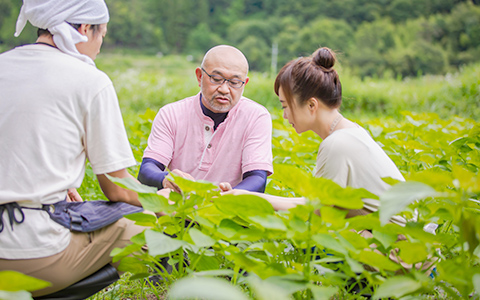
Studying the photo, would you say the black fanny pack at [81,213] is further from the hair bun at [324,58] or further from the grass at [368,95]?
the grass at [368,95]

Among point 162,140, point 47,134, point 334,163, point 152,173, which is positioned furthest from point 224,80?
point 47,134

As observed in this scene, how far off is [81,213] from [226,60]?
3.43 feet

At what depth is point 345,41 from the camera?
1502 inches

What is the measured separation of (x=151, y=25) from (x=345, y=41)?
15.4 metres

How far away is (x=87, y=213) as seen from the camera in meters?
1.46

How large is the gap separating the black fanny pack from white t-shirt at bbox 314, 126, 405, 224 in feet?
2.10

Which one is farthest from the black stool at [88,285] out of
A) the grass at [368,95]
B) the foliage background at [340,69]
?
the grass at [368,95]

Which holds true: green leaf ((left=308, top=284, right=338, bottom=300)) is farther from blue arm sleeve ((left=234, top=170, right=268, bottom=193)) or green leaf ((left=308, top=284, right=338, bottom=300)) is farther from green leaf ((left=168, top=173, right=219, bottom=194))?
blue arm sleeve ((left=234, top=170, right=268, bottom=193))

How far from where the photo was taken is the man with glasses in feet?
7.17

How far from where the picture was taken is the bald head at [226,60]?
2.20 meters

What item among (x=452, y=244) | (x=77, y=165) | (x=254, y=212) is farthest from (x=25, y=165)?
(x=452, y=244)

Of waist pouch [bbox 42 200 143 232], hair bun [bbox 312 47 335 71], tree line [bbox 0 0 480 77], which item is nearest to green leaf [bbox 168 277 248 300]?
waist pouch [bbox 42 200 143 232]

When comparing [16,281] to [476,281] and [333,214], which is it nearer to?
[333,214]

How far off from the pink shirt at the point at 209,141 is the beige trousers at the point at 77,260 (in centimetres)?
71
